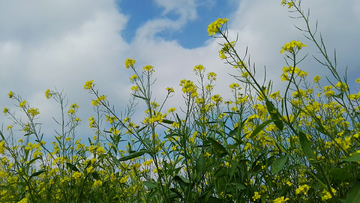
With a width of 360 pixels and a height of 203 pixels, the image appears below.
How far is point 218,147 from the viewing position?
5.65 ft

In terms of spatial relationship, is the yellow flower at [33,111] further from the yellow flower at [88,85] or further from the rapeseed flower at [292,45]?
the rapeseed flower at [292,45]

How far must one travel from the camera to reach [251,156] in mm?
1937

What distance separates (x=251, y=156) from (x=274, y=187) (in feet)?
1.14

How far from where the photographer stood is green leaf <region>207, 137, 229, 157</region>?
1.68 meters

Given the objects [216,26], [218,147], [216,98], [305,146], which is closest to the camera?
[305,146]

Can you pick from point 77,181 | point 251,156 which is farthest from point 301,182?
point 77,181

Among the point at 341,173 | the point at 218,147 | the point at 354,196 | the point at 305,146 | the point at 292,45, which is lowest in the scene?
the point at 354,196

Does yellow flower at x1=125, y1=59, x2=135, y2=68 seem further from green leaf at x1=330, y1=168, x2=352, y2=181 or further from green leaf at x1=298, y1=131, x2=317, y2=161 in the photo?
green leaf at x1=330, y1=168, x2=352, y2=181

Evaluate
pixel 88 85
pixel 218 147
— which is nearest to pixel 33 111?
pixel 88 85

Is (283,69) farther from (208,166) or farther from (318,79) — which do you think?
(318,79)

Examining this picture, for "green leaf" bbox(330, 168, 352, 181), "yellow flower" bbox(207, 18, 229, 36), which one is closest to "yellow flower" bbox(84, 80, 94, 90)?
"yellow flower" bbox(207, 18, 229, 36)

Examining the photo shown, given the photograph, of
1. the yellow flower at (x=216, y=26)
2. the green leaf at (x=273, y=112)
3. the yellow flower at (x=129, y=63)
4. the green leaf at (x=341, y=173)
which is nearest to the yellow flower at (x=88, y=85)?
the yellow flower at (x=129, y=63)

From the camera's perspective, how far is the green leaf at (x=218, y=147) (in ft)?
5.52

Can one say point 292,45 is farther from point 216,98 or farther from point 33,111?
point 33,111
